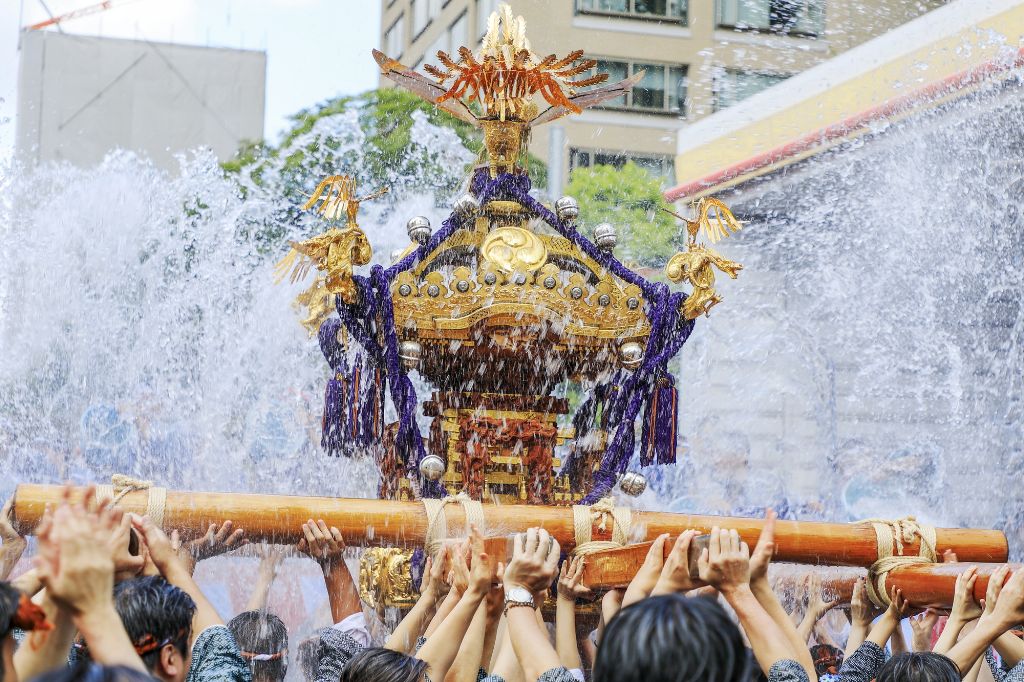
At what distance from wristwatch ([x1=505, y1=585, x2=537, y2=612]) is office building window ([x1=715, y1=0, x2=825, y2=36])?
62.1 ft

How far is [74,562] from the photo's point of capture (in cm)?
200

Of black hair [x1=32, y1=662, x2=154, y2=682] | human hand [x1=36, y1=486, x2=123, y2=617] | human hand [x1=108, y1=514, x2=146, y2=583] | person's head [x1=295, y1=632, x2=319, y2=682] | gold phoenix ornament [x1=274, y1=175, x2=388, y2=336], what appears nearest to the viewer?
black hair [x1=32, y1=662, x2=154, y2=682]

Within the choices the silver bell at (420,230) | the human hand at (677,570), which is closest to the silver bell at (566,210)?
the silver bell at (420,230)

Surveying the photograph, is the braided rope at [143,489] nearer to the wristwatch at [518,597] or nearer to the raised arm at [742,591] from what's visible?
the wristwatch at [518,597]

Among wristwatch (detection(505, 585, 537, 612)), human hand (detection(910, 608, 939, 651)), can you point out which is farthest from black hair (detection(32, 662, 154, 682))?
human hand (detection(910, 608, 939, 651))

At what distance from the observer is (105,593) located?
203cm

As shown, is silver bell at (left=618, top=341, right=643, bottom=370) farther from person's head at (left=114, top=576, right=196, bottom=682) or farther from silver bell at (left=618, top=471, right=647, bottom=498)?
person's head at (left=114, top=576, right=196, bottom=682)

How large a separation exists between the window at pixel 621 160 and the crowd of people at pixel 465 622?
16.8m

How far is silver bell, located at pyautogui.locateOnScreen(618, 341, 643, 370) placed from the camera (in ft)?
15.4

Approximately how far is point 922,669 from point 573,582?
2.94ft

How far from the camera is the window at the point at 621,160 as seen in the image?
20172 millimetres

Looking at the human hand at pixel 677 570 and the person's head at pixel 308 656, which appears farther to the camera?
the person's head at pixel 308 656

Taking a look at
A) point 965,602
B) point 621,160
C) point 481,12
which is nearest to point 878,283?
point 621,160

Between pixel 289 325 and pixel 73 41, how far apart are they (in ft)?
64.3
